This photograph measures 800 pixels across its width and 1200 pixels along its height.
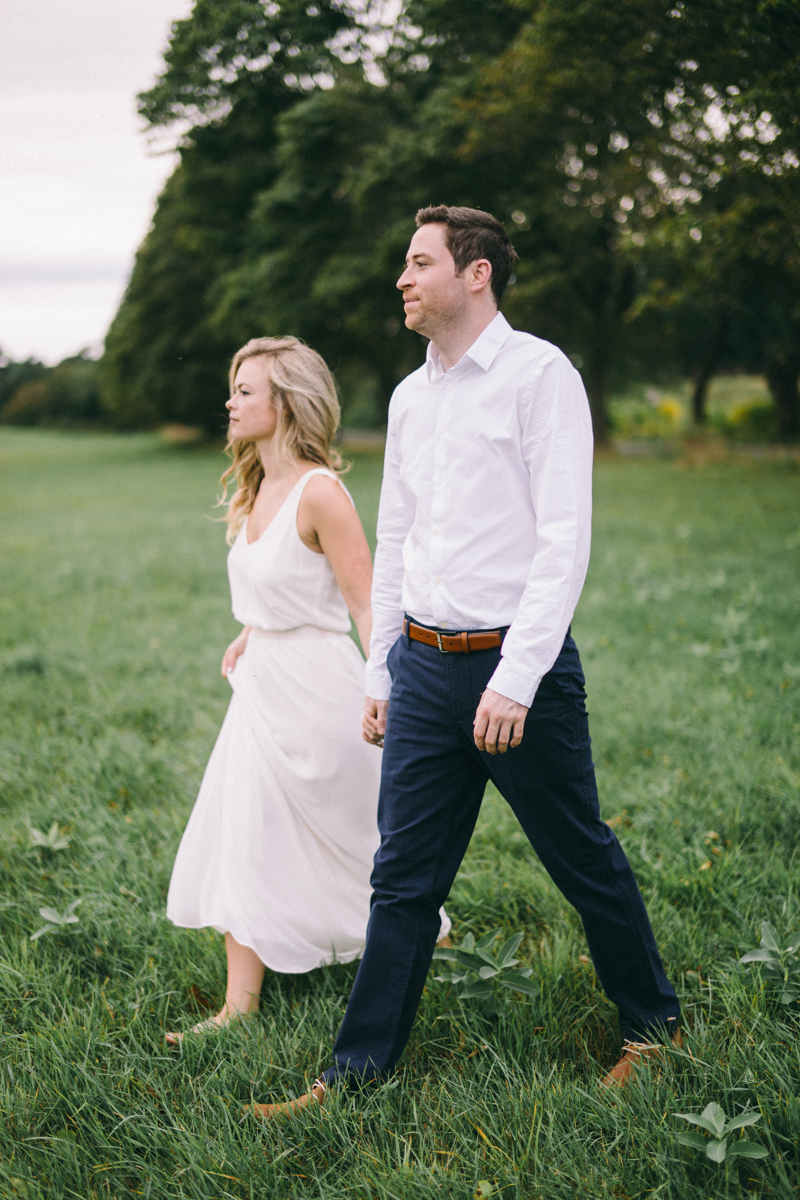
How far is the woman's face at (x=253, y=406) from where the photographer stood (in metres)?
2.88

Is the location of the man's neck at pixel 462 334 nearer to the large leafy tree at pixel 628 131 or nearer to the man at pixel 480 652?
the man at pixel 480 652

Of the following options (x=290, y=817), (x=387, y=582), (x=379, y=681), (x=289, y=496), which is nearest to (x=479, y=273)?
(x=387, y=582)

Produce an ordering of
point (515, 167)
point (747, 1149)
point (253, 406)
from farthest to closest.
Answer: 1. point (515, 167)
2. point (253, 406)
3. point (747, 1149)

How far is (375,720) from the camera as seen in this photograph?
2479 millimetres

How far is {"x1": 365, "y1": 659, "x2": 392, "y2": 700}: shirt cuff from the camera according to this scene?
2451 millimetres

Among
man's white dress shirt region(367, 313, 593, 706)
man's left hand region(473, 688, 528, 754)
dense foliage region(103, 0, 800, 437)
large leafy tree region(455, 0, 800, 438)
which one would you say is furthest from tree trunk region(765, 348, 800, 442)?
man's left hand region(473, 688, 528, 754)

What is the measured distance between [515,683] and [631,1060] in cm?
110

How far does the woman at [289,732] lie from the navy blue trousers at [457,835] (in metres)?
0.54

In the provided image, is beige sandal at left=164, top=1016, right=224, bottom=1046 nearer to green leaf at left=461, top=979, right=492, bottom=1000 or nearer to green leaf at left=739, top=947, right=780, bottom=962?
green leaf at left=461, top=979, right=492, bottom=1000

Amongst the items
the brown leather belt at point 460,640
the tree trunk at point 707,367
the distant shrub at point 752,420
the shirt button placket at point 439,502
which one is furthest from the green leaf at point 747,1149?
the distant shrub at point 752,420

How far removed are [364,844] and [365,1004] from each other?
69 centimetres

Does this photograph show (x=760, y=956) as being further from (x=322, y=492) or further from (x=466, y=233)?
(x=466, y=233)

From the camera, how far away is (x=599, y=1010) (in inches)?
100

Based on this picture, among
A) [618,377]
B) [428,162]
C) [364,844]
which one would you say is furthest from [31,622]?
[618,377]
